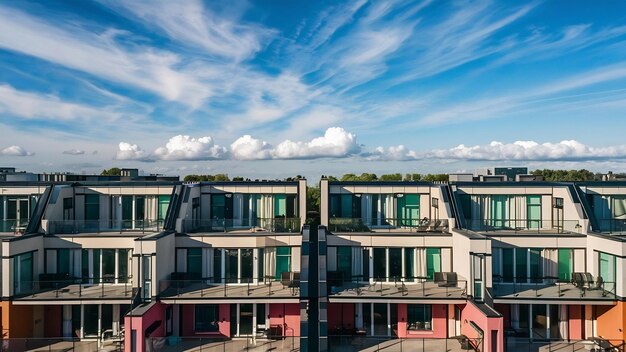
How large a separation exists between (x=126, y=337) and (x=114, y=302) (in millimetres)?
2835

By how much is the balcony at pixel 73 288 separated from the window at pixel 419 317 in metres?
14.5

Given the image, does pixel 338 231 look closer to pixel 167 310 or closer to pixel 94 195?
pixel 167 310

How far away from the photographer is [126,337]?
18.5 metres

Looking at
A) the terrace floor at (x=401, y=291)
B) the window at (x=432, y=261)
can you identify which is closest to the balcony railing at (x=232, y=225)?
the terrace floor at (x=401, y=291)

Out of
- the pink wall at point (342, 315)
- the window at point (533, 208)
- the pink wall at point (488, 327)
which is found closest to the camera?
the pink wall at point (488, 327)

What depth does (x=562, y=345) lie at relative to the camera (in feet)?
68.6

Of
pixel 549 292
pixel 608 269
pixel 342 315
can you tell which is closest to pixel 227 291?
pixel 342 315

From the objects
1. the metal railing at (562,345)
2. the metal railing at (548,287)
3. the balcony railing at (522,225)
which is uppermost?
the balcony railing at (522,225)

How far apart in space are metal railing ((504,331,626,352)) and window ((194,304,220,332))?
14743 mm

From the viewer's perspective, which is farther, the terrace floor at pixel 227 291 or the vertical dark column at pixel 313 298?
the terrace floor at pixel 227 291

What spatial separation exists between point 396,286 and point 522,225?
8.78 metres

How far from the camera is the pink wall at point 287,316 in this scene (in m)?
22.5

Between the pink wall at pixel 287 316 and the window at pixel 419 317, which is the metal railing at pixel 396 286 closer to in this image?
the window at pixel 419 317

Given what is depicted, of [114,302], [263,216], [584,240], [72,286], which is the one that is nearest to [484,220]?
[584,240]
